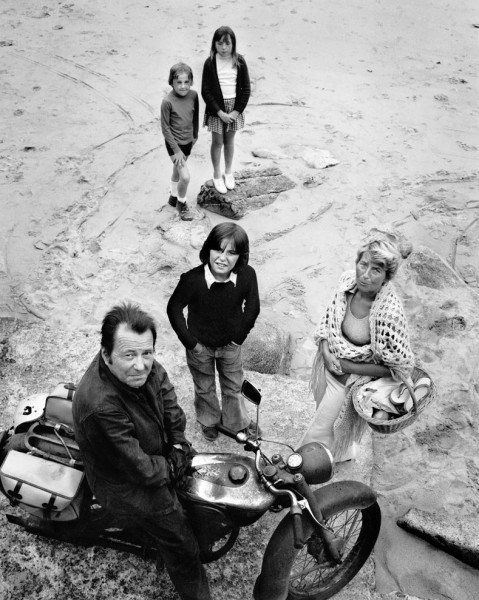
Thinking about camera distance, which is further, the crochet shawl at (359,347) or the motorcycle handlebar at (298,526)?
the crochet shawl at (359,347)

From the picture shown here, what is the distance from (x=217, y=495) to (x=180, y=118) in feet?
14.3

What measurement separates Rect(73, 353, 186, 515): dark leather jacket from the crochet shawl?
106 centimetres

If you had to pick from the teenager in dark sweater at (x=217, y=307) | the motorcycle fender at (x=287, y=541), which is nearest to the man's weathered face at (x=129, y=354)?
the motorcycle fender at (x=287, y=541)

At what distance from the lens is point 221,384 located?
3.90m

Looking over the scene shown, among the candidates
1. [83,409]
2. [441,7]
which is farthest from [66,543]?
[441,7]

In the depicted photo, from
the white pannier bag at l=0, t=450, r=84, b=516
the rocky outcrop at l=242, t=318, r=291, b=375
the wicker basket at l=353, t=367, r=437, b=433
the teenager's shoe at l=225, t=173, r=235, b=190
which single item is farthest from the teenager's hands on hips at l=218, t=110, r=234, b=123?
the white pannier bag at l=0, t=450, r=84, b=516

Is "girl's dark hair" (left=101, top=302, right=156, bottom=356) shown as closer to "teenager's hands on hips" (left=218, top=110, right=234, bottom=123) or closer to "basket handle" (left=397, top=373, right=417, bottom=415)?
"basket handle" (left=397, top=373, right=417, bottom=415)

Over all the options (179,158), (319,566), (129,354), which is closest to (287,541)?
(319,566)

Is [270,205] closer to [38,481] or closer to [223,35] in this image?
[223,35]

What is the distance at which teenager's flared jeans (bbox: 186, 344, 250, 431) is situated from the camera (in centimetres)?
370

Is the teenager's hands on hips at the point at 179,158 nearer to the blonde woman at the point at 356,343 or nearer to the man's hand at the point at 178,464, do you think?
the blonde woman at the point at 356,343

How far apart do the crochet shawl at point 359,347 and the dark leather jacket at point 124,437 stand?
1.06 m

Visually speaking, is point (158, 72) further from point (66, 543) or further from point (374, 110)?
point (66, 543)

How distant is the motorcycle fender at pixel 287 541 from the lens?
269cm
